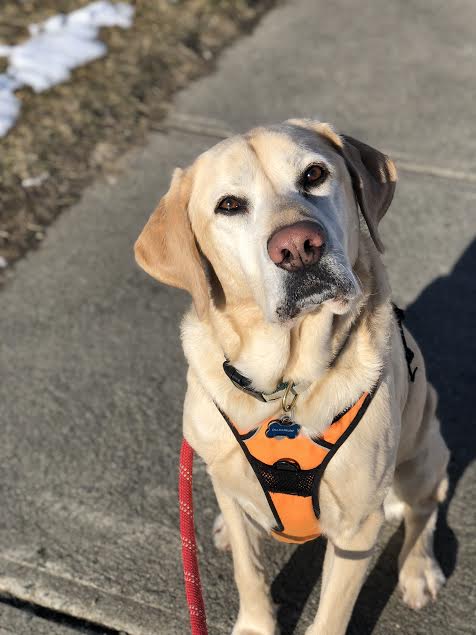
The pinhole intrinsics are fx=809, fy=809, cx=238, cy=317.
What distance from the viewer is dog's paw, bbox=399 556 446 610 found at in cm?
305

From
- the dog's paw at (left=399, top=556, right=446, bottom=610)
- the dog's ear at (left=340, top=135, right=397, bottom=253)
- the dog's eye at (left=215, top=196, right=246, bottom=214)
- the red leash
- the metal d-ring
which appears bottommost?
the dog's paw at (left=399, top=556, right=446, bottom=610)

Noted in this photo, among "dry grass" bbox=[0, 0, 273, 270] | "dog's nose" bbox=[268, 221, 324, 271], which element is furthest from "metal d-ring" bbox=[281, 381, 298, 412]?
"dry grass" bbox=[0, 0, 273, 270]

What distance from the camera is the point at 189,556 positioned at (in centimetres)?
284

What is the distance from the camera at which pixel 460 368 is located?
4039 millimetres

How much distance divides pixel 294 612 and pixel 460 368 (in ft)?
5.14

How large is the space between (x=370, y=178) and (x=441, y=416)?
152cm

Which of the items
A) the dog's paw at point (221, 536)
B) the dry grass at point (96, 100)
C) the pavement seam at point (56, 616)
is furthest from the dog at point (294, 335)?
the dry grass at point (96, 100)

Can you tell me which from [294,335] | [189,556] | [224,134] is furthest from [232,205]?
[224,134]

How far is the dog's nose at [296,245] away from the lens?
2.37m

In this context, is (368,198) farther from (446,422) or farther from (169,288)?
(169,288)

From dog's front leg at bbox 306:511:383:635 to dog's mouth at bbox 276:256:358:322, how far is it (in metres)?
0.79

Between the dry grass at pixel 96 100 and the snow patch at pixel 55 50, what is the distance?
3.5 inches

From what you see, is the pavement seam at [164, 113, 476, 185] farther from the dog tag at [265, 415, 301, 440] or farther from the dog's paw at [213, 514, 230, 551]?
the dog tag at [265, 415, 301, 440]

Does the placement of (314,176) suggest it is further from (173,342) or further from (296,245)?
(173,342)
